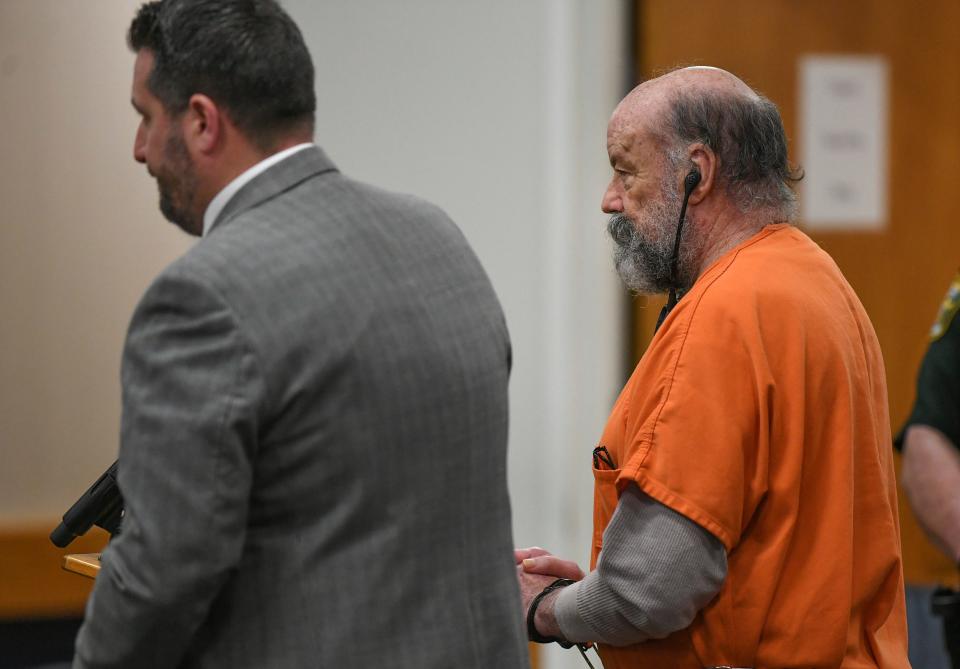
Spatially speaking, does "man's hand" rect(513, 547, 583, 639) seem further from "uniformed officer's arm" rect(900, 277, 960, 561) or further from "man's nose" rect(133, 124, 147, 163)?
"uniformed officer's arm" rect(900, 277, 960, 561)

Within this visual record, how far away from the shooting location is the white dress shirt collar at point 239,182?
1.21 m

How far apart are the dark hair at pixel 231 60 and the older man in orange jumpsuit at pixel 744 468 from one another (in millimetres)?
A: 512

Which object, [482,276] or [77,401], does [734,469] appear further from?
[77,401]

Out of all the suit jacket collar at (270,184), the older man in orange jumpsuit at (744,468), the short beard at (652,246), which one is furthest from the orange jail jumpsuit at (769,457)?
the suit jacket collar at (270,184)

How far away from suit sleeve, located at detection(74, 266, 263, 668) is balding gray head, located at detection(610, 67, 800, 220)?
676 mm

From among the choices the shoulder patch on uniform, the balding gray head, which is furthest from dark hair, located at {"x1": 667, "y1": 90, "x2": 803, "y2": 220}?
the shoulder patch on uniform

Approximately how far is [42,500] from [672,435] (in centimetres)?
181

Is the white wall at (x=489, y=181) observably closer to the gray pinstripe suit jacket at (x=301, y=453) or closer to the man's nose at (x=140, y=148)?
the man's nose at (x=140, y=148)

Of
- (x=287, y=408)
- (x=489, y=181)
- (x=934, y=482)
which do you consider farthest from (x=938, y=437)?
(x=287, y=408)

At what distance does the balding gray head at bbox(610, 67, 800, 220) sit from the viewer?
4.90 feet

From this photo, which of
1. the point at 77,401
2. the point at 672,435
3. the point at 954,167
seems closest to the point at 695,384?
the point at 672,435

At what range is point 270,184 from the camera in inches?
47.4

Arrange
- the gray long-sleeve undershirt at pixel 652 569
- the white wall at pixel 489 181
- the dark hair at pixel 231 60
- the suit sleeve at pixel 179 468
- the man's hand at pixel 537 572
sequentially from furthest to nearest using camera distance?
the white wall at pixel 489 181, the man's hand at pixel 537 572, the gray long-sleeve undershirt at pixel 652 569, the dark hair at pixel 231 60, the suit sleeve at pixel 179 468

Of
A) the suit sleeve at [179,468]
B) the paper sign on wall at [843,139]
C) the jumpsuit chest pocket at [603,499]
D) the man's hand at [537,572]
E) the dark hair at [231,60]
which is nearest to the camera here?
the suit sleeve at [179,468]
